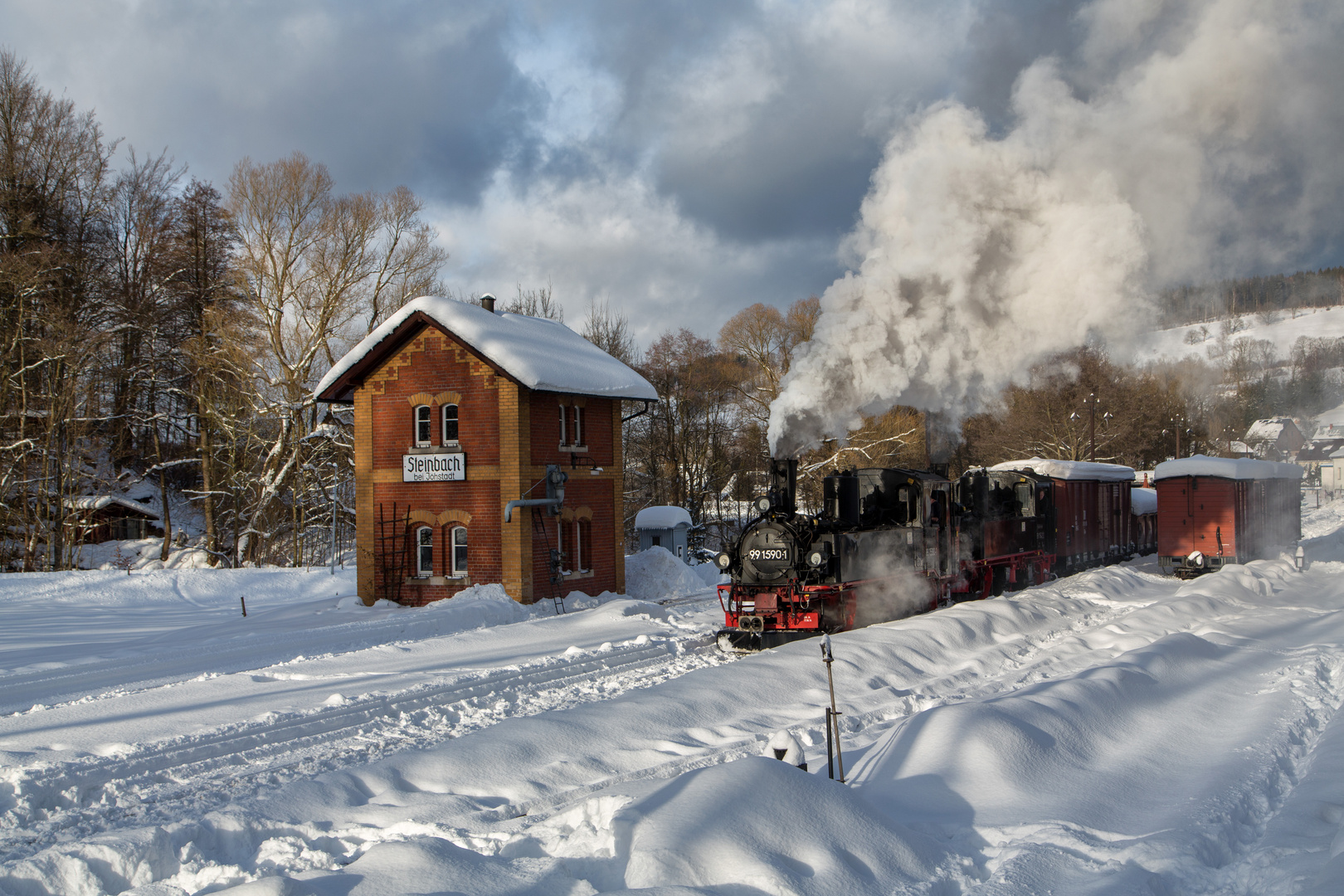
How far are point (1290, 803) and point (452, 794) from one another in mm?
6136

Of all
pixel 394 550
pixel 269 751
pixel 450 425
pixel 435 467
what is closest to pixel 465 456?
pixel 435 467

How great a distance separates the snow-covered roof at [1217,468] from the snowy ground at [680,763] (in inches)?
328

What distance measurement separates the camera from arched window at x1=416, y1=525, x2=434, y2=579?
2031 cm

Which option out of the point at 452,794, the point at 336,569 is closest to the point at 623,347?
the point at 336,569

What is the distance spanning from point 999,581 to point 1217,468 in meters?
7.65

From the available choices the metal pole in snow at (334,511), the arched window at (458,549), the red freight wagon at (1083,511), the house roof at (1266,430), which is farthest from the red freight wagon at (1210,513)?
the metal pole in snow at (334,511)

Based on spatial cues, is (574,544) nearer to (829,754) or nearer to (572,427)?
(572,427)

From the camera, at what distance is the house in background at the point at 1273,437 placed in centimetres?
4209

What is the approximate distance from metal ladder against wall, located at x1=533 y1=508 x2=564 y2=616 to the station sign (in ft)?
6.13

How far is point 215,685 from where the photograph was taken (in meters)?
11.2

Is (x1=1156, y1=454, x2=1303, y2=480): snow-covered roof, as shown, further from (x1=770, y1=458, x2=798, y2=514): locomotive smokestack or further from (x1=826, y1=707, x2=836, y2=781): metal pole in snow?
(x1=826, y1=707, x2=836, y2=781): metal pole in snow

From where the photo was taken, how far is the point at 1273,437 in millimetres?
43750

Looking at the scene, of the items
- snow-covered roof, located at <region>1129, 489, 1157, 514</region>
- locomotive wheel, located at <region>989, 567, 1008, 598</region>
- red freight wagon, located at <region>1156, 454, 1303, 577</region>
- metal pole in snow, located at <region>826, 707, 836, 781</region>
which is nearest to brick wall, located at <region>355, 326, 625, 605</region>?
locomotive wheel, located at <region>989, 567, 1008, 598</region>

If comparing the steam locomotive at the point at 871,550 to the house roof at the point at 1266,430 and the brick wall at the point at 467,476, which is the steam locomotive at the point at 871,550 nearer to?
the brick wall at the point at 467,476
